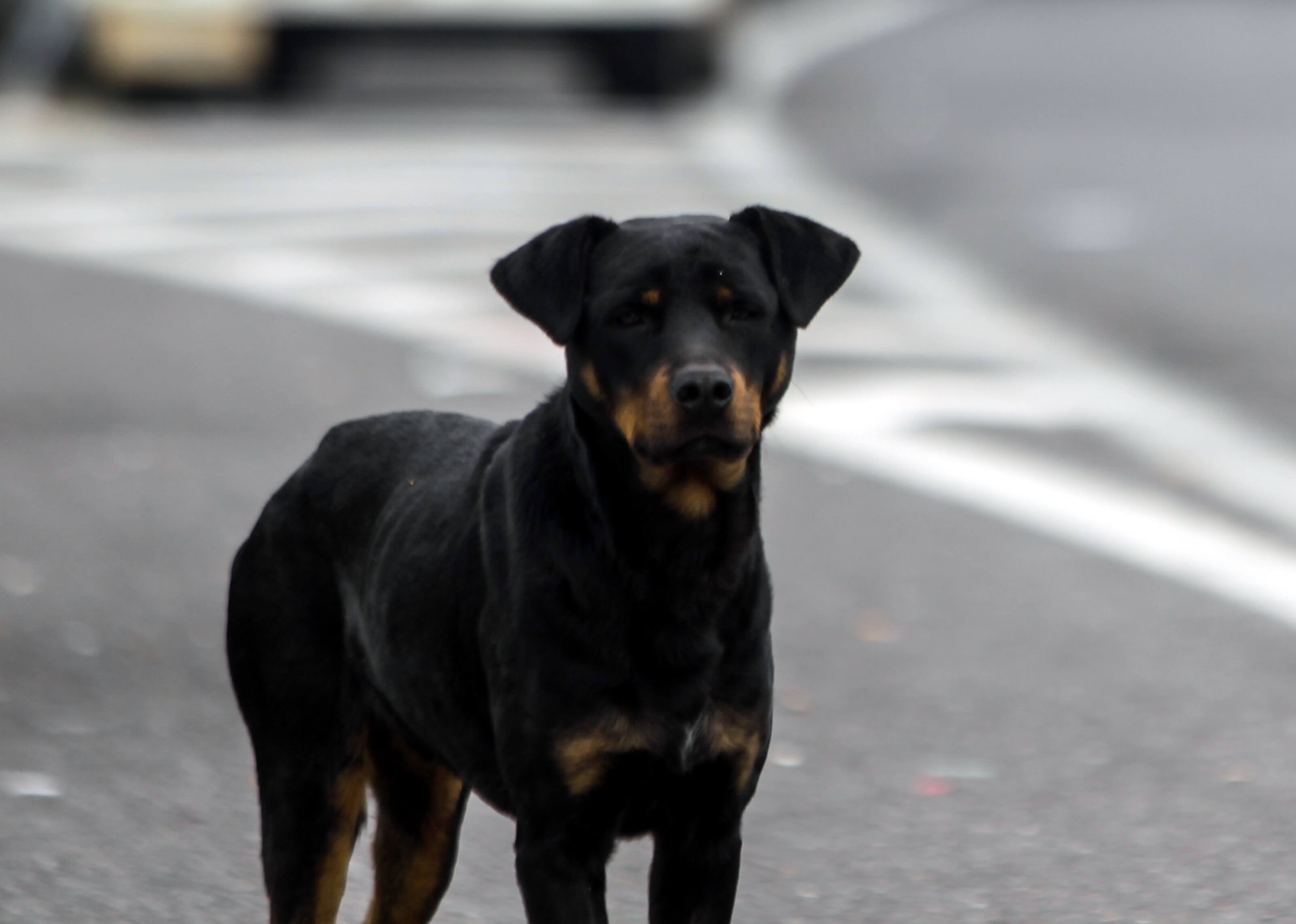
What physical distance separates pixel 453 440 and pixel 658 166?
1374 cm

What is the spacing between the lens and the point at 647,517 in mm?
4039

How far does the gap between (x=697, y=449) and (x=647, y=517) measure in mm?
196

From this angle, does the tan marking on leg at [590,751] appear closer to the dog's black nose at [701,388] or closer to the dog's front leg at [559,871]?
the dog's front leg at [559,871]

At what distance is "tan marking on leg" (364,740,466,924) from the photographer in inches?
181

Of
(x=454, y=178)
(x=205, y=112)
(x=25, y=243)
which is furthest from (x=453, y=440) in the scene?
(x=205, y=112)

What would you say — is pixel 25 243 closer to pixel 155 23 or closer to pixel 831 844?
pixel 155 23

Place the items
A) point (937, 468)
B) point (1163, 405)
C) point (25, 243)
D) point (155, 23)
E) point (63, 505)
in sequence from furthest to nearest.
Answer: point (155, 23)
point (25, 243)
point (1163, 405)
point (937, 468)
point (63, 505)

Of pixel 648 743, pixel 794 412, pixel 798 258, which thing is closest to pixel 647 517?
pixel 648 743

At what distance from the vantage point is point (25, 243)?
14.9 metres

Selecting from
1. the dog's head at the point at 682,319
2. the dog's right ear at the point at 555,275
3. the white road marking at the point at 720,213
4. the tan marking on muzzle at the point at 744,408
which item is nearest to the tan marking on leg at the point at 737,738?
the dog's head at the point at 682,319

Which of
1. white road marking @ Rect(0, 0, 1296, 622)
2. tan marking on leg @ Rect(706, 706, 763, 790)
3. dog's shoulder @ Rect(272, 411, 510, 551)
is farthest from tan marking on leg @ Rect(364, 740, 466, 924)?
white road marking @ Rect(0, 0, 1296, 622)

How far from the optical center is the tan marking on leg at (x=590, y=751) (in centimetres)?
387

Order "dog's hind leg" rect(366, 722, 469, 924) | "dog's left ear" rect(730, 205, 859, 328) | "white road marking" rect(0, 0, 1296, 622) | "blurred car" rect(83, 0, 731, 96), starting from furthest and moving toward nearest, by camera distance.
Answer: "blurred car" rect(83, 0, 731, 96) < "white road marking" rect(0, 0, 1296, 622) < "dog's hind leg" rect(366, 722, 469, 924) < "dog's left ear" rect(730, 205, 859, 328)

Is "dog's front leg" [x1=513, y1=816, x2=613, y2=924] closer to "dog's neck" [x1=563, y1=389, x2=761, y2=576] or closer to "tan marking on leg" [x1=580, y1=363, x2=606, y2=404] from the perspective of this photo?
"dog's neck" [x1=563, y1=389, x2=761, y2=576]
